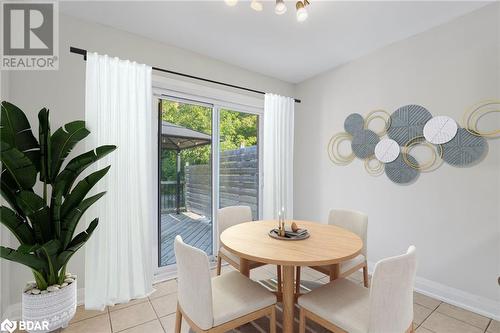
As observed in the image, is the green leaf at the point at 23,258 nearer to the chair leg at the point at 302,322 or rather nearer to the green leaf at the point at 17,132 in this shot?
the green leaf at the point at 17,132

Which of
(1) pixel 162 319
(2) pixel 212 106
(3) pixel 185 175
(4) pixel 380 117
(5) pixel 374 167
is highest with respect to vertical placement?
(2) pixel 212 106

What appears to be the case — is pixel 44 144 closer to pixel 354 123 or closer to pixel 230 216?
pixel 230 216

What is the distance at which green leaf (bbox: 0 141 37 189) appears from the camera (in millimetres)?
1480

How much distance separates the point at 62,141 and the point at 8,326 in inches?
58.0

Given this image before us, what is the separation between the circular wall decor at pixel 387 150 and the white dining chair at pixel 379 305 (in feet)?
5.29

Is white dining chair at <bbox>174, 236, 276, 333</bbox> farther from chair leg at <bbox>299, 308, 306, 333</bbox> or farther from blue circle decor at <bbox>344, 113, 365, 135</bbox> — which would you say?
blue circle decor at <bbox>344, 113, 365, 135</bbox>

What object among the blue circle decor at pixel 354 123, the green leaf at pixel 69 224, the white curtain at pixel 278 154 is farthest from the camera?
the white curtain at pixel 278 154

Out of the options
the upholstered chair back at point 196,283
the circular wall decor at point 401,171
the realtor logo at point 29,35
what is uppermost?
the realtor logo at point 29,35

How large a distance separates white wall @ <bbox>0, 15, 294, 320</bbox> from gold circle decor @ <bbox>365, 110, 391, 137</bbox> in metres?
2.30

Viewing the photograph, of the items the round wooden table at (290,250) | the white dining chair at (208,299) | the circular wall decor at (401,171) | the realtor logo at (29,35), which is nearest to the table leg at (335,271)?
the round wooden table at (290,250)

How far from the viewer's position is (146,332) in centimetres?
181

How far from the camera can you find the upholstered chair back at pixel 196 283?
1.25m

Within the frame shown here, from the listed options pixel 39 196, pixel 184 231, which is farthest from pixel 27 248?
pixel 184 231

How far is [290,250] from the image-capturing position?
1.53 metres
